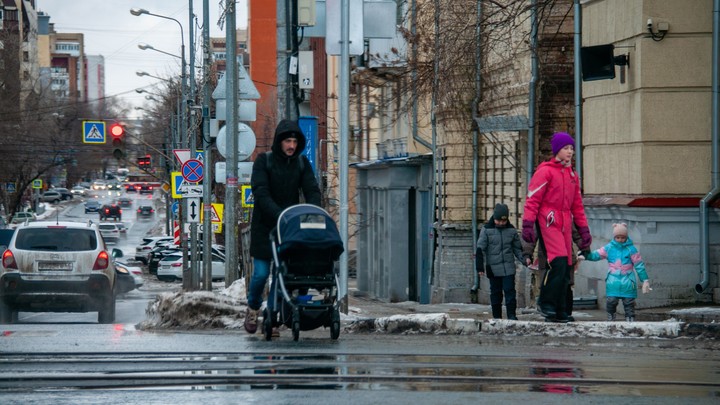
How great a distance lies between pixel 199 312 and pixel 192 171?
21635 millimetres

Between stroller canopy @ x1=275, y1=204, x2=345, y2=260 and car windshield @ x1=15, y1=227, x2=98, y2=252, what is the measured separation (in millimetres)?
10047

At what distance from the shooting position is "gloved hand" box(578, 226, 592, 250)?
493 inches

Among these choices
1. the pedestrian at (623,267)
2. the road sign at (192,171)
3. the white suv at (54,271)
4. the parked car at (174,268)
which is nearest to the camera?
the pedestrian at (623,267)

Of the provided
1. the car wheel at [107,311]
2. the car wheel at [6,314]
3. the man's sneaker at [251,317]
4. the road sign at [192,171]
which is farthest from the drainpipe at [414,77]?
the man's sneaker at [251,317]

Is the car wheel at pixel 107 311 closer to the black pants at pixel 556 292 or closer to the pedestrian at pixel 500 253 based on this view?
the pedestrian at pixel 500 253

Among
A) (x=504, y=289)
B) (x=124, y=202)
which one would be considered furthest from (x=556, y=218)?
(x=124, y=202)

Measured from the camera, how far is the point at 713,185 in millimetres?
16859

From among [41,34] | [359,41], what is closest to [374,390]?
[359,41]

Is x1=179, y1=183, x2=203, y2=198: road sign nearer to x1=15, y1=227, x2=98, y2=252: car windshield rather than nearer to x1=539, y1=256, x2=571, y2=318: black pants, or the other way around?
x1=15, y1=227, x2=98, y2=252: car windshield

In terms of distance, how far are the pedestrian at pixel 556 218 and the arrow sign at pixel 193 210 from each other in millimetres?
23051

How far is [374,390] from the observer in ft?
26.0

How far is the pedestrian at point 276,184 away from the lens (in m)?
10.9

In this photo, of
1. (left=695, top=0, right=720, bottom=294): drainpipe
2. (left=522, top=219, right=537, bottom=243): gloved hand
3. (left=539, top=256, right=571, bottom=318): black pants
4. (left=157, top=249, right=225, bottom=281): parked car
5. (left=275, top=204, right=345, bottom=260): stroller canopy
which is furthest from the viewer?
(left=157, top=249, right=225, bottom=281): parked car

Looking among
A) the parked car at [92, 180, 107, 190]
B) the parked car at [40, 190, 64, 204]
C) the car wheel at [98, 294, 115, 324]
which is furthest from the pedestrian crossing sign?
the parked car at [92, 180, 107, 190]
